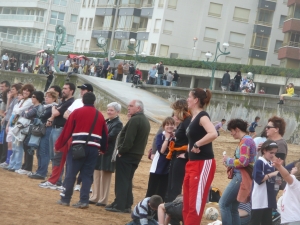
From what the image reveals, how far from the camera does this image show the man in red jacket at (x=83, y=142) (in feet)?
43.5

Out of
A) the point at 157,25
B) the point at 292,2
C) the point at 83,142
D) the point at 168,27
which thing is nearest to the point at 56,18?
the point at 157,25

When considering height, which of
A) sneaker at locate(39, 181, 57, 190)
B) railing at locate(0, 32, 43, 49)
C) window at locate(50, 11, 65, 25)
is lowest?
sneaker at locate(39, 181, 57, 190)

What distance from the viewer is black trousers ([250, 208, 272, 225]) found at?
37.0 feet

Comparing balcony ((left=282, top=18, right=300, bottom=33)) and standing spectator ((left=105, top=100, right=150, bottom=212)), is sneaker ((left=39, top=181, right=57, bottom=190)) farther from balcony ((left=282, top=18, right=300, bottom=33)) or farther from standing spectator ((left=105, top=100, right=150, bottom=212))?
balcony ((left=282, top=18, right=300, bottom=33))

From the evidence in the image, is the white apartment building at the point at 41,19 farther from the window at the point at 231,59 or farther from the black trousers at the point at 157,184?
the black trousers at the point at 157,184

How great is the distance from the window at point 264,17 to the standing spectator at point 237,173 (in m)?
74.4

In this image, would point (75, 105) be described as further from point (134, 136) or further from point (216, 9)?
point (216, 9)

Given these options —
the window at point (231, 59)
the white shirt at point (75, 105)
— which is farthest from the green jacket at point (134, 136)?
the window at point (231, 59)

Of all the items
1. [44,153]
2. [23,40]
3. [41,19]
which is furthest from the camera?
[41,19]

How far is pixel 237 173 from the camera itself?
37.1ft

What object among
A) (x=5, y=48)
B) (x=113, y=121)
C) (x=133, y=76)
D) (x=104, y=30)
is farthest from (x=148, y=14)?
(x=113, y=121)

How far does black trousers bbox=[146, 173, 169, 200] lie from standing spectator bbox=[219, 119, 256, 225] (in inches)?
74.6

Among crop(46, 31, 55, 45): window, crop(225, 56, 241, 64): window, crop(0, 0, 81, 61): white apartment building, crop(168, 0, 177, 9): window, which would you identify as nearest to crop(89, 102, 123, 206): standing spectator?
crop(225, 56, 241, 64): window

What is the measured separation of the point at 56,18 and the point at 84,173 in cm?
10580
